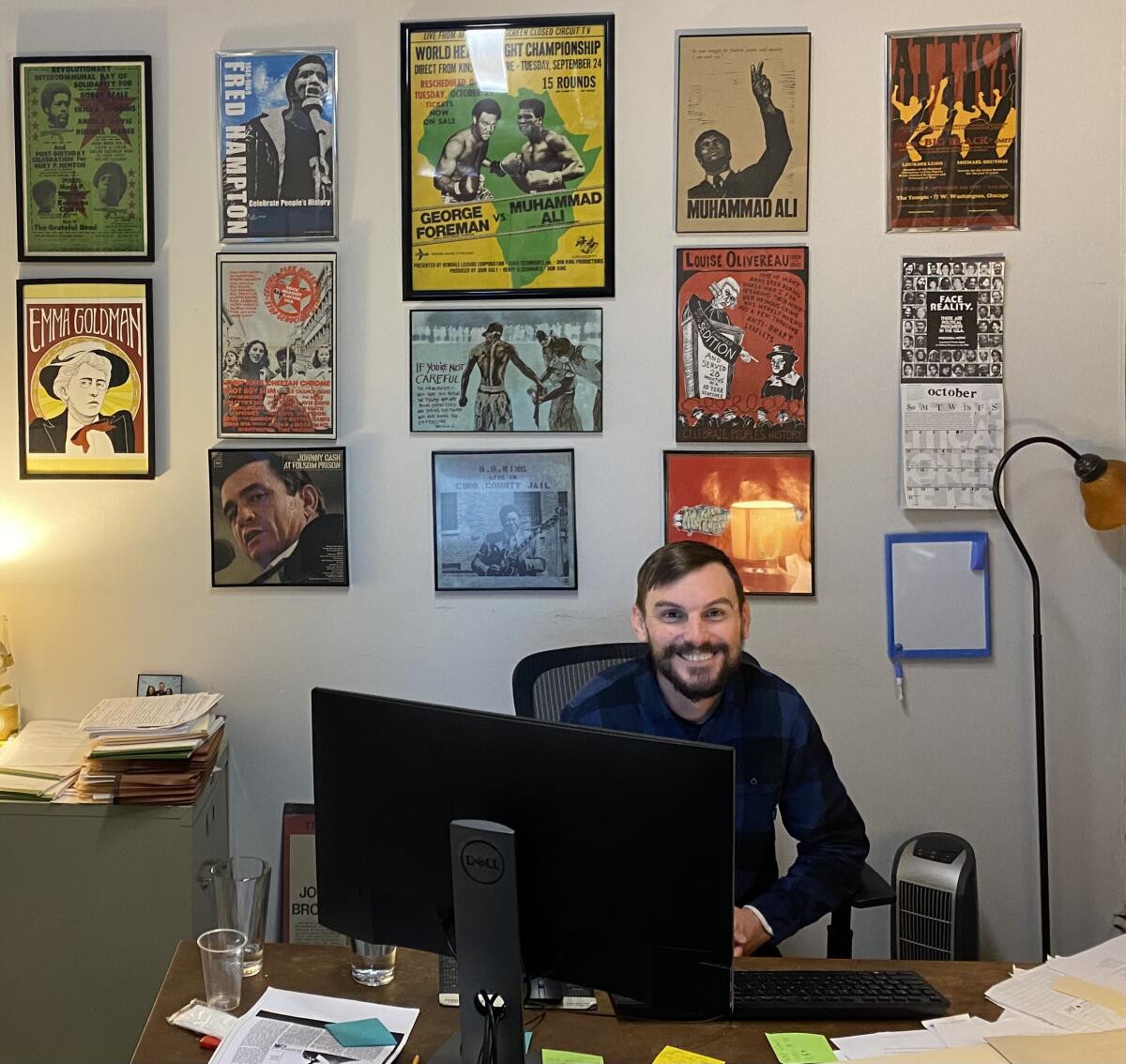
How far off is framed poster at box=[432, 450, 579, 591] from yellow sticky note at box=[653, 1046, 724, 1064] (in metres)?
1.54

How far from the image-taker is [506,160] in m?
2.82

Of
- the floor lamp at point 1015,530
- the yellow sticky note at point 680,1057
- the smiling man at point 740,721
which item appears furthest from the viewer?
the floor lamp at point 1015,530

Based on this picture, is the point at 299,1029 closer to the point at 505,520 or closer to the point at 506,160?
the point at 505,520

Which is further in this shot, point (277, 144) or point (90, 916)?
point (277, 144)

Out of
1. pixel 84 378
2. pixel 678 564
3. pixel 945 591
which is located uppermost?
pixel 84 378

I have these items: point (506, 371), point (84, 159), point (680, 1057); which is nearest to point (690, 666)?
point (680, 1057)

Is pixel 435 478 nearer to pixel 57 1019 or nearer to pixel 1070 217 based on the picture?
pixel 57 1019

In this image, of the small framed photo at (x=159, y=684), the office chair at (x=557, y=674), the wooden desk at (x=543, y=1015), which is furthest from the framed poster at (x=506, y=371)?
the wooden desk at (x=543, y=1015)

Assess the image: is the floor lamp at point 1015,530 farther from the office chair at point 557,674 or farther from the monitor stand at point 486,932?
the monitor stand at point 486,932

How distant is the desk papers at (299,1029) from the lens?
4.53 ft

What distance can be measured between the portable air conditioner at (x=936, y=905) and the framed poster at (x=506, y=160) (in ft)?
5.18

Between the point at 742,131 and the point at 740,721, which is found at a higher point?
the point at 742,131

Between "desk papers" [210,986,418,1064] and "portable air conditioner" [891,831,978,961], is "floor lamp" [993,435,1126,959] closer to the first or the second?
"portable air conditioner" [891,831,978,961]

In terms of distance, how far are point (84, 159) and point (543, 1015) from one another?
7.88ft
